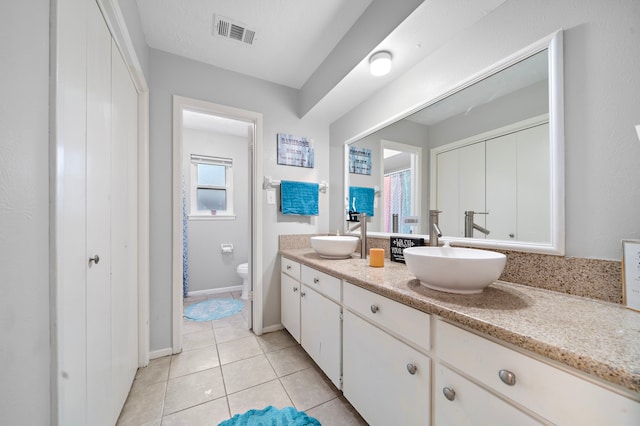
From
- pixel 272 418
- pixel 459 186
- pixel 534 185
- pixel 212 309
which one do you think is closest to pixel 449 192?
pixel 459 186

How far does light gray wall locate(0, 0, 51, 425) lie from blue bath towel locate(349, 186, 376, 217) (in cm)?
184

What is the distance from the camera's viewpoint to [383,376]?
40.1 inches

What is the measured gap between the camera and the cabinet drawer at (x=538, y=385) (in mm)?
476

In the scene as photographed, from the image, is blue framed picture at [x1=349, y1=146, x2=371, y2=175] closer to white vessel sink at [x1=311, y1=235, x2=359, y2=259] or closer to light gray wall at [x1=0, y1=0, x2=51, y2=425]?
white vessel sink at [x1=311, y1=235, x2=359, y2=259]

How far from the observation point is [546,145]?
0.97 metres

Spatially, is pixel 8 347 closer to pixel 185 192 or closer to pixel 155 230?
pixel 155 230

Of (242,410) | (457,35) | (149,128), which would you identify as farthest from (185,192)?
(457,35)

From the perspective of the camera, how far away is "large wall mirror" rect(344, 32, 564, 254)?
3.12 ft

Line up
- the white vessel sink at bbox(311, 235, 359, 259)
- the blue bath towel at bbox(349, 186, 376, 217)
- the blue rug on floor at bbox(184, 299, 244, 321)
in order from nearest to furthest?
the white vessel sink at bbox(311, 235, 359, 259), the blue bath towel at bbox(349, 186, 376, 217), the blue rug on floor at bbox(184, 299, 244, 321)

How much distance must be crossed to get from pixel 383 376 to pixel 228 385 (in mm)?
1072

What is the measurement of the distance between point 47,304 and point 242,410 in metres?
1.13

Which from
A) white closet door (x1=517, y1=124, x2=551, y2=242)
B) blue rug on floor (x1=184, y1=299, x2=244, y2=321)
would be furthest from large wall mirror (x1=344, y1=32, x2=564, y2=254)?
blue rug on floor (x1=184, y1=299, x2=244, y2=321)

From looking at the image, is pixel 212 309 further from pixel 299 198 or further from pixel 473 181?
pixel 473 181

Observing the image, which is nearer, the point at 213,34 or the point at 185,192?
the point at 213,34
